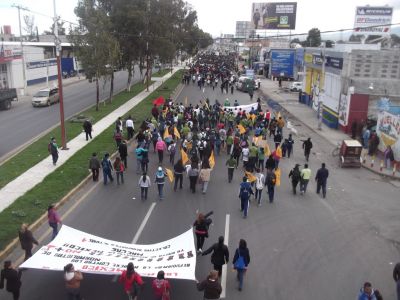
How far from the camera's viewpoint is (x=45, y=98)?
37.9 metres

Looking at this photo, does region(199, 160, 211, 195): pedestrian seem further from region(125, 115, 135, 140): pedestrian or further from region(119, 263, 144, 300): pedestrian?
region(125, 115, 135, 140): pedestrian

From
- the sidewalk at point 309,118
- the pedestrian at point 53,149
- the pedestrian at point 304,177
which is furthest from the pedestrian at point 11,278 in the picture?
the sidewalk at point 309,118

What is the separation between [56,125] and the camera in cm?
2952

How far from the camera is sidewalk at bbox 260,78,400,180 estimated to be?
20.5 meters

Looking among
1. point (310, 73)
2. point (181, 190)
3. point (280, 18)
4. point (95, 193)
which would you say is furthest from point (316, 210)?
point (280, 18)

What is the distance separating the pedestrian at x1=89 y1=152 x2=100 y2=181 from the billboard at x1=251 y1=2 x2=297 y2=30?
A: 73.8 meters


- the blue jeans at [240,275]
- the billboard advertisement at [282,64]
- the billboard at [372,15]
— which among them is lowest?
the blue jeans at [240,275]

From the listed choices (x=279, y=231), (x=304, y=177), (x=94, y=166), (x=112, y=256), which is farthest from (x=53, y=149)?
(x=279, y=231)

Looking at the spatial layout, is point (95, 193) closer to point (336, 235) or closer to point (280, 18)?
point (336, 235)

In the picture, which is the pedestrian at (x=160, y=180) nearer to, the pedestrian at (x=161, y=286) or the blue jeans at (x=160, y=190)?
the blue jeans at (x=160, y=190)

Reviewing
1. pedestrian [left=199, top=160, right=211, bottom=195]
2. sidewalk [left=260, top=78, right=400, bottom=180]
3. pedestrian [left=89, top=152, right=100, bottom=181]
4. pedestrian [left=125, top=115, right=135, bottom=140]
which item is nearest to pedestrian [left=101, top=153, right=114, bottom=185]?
pedestrian [left=89, top=152, right=100, bottom=181]

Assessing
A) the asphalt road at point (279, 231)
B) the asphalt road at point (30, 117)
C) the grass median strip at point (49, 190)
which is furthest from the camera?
the asphalt road at point (30, 117)

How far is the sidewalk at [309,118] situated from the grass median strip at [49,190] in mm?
12858

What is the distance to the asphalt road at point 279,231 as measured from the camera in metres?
9.72
